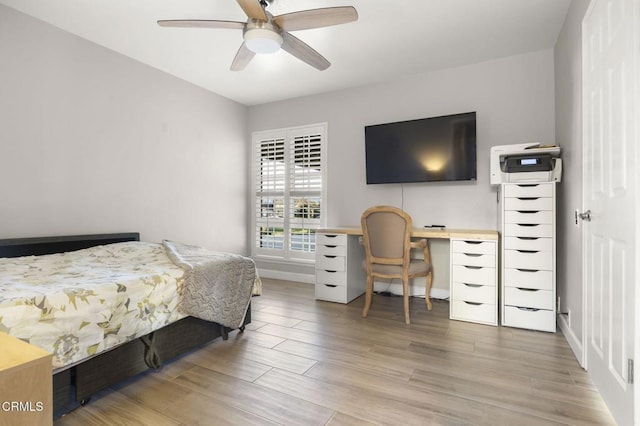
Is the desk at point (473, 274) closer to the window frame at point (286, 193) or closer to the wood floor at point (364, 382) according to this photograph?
the wood floor at point (364, 382)

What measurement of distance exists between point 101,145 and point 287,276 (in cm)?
262

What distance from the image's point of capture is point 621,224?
141 cm

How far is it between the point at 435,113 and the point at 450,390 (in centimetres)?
279

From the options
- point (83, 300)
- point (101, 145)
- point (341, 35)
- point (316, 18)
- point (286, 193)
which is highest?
point (341, 35)

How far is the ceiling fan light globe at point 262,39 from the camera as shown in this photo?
209 centimetres

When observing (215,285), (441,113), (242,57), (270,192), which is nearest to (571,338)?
(441,113)

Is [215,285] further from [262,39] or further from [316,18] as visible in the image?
[316,18]

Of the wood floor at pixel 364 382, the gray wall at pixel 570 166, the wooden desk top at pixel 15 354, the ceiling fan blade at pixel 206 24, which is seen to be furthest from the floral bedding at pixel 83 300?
the gray wall at pixel 570 166

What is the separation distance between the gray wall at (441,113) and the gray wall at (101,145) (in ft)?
4.62

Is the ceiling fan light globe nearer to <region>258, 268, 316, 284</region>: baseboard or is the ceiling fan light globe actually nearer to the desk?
the desk

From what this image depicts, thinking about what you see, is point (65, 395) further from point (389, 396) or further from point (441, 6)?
point (441, 6)

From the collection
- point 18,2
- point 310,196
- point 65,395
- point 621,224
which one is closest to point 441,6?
point 621,224

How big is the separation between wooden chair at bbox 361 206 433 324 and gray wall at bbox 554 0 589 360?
3.53 ft

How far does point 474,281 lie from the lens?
285cm
